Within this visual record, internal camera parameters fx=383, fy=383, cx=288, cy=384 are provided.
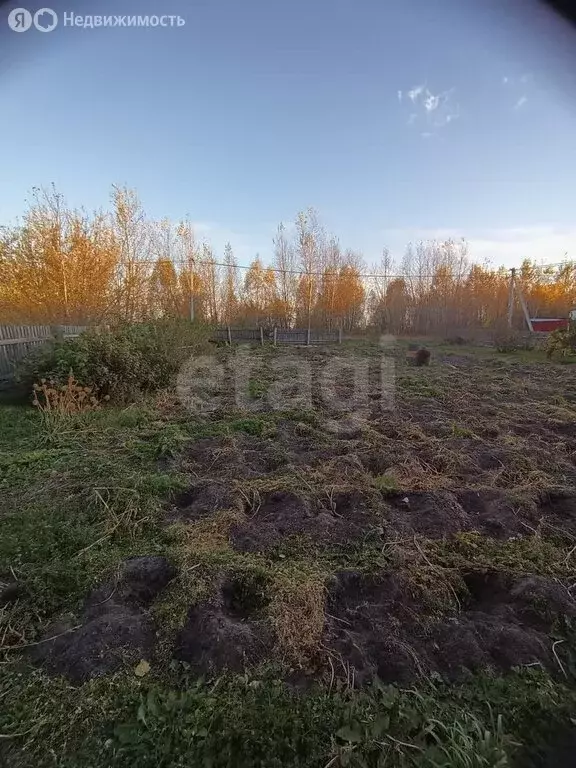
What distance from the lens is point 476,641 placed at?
1.47 m

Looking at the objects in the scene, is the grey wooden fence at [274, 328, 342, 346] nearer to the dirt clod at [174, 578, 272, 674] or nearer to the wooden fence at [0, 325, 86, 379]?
the wooden fence at [0, 325, 86, 379]

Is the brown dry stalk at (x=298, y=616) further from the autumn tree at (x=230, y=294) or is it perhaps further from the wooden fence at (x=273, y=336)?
the autumn tree at (x=230, y=294)

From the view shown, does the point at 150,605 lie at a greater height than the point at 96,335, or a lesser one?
lesser

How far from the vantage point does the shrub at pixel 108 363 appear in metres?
5.14

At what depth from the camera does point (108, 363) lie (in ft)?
17.6

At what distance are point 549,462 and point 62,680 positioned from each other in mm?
3676

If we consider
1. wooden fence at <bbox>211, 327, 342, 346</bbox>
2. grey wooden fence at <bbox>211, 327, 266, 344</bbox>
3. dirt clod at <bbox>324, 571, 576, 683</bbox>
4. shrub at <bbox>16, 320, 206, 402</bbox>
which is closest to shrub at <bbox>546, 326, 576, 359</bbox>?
wooden fence at <bbox>211, 327, 342, 346</bbox>

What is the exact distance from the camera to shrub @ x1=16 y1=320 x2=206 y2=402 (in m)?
5.14

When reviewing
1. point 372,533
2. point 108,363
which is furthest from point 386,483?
point 108,363

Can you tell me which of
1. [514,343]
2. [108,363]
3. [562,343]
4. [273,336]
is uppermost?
[108,363]

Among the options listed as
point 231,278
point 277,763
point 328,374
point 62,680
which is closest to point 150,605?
point 62,680

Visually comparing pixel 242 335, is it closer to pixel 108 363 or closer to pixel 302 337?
pixel 302 337

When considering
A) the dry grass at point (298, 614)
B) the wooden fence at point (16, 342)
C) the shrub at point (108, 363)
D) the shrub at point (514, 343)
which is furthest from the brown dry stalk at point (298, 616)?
the shrub at point (514, 343)

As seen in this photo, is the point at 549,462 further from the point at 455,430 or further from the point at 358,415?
the point at 358,415
